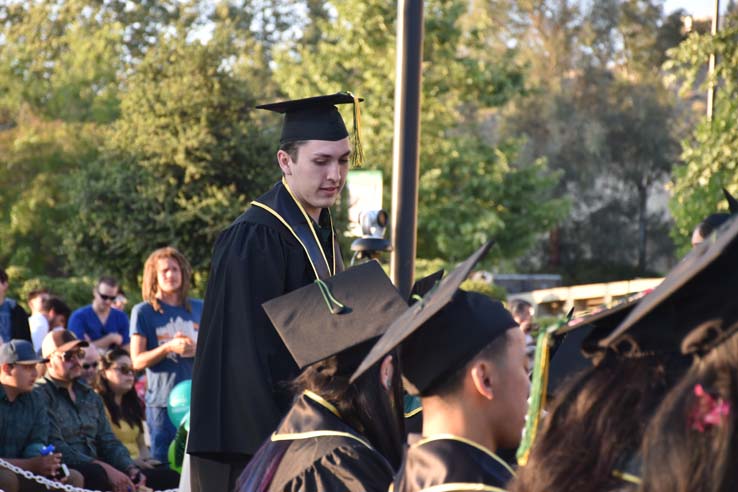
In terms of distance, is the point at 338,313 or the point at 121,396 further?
the point at 121,396

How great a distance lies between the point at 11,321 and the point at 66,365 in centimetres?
108

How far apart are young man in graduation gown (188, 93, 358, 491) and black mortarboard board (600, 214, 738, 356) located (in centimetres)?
223

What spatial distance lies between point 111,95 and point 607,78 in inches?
644

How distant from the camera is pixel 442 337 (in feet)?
8.45

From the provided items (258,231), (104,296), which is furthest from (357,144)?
(104,296)

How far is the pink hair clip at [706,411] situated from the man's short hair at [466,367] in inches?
33.7

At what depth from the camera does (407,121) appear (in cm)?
778

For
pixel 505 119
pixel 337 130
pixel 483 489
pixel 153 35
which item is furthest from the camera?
pixel 153 35

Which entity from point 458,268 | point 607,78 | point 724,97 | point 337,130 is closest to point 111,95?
point 607,78

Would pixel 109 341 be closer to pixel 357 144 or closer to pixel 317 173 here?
pixel 357 144

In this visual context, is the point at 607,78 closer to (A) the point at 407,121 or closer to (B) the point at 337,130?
(A) the point at 407,121

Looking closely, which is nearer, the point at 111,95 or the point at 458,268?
the point at 458,268

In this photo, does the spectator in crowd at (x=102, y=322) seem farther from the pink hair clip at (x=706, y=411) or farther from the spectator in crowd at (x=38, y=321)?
the pink hair clip at (x=706, y=411)

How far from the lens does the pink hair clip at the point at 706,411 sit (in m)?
1.71
